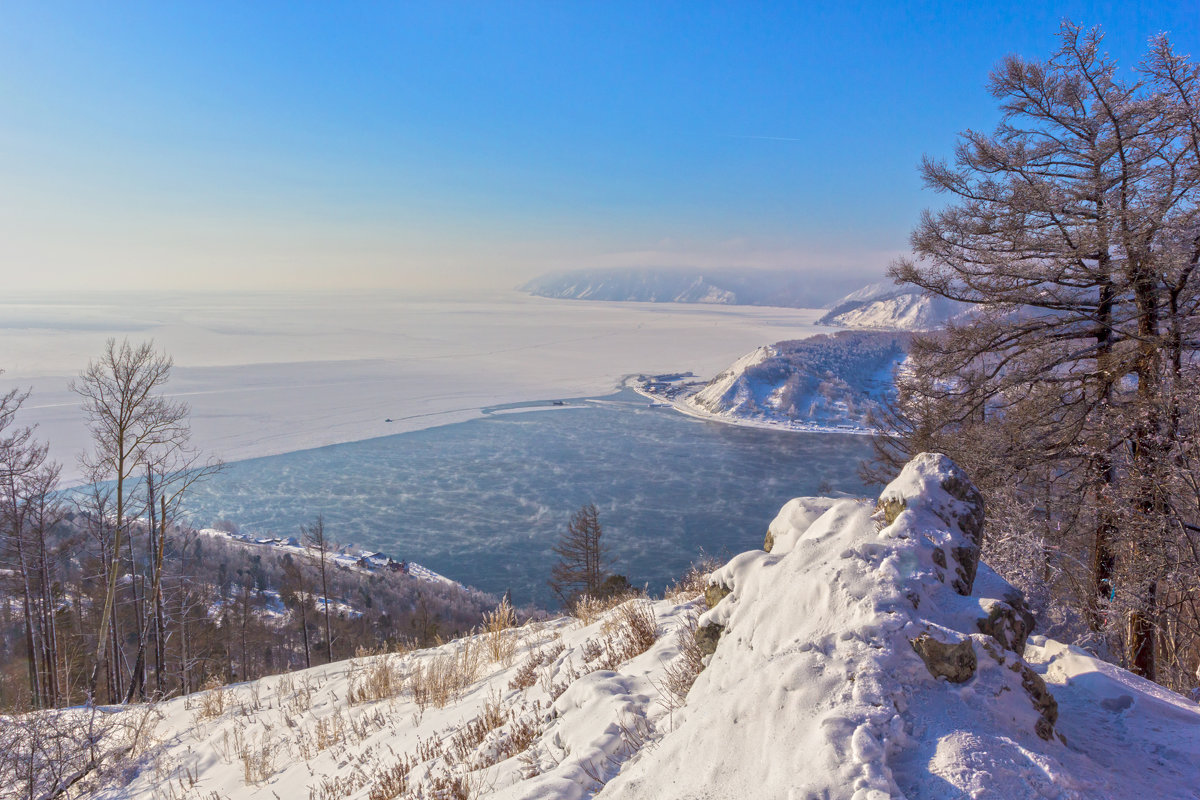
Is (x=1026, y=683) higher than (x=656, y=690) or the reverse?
higher

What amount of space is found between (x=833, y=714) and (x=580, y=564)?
23.0 m

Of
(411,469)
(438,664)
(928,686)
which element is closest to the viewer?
(928,686)

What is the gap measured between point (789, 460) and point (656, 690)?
40634mm

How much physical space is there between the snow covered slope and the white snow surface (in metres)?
51.0

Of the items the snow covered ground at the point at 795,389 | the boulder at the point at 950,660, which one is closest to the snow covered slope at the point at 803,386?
the snow covered ground at the point at 795,389

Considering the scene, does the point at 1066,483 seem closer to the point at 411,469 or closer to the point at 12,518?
the point at 12,518

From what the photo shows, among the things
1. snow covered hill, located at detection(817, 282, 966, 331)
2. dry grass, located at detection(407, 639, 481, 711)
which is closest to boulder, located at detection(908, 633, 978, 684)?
dry grass, located at detection(407, 639, 481, 711)

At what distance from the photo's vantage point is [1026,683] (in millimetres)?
2893

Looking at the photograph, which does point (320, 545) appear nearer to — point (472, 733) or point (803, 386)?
point (472, 733)

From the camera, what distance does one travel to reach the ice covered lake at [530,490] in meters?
28.4

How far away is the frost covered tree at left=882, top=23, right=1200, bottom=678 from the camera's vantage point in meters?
6.42

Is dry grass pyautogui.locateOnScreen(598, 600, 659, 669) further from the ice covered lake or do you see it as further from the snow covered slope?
the snow covered slope

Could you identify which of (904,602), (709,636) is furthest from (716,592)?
(904,602)

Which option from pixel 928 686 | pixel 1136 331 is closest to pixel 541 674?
pixel 928 686
